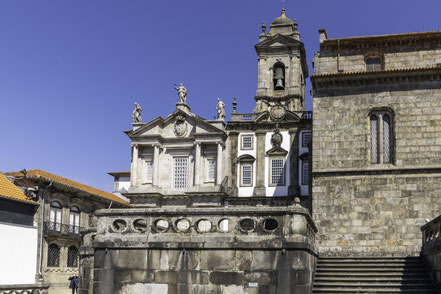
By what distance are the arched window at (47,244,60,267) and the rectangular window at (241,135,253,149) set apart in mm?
13843

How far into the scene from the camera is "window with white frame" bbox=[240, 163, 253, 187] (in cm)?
3581

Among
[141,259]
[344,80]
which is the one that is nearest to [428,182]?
[344,80]

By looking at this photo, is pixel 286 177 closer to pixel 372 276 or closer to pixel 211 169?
pixel 211 169

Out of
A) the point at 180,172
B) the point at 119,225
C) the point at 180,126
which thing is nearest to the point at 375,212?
the point at 119,225

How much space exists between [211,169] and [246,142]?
3048 mm

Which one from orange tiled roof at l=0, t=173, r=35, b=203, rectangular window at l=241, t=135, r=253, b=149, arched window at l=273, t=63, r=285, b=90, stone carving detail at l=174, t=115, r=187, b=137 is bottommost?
orange tiled roof at l=0, t=173, r=35, b=203

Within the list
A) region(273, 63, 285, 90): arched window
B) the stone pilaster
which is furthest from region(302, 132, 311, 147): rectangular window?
region(273, 63, 285, 90): arched window

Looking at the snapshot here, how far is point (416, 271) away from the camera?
1539cm

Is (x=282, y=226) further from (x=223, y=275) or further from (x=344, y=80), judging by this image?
(x=344, y=80)

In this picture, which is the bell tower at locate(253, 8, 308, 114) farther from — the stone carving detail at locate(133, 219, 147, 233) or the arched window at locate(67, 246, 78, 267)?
the stone carving detail at locate(133, 219, 147, 233)

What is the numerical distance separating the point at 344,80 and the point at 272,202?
1417cm

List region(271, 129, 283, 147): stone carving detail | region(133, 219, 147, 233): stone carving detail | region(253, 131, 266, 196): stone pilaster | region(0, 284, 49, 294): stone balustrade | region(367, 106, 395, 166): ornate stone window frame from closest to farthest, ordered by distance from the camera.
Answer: region(133, 219, 147, 233): stone carving detail → region(0, 284, 49, 294): stone balustrade → region(367, 106, 395, 166): ornate stone window frame → region(253, 131, 266, 196): stone pilaster → region(271, 129, 283, 147): stone carving detail

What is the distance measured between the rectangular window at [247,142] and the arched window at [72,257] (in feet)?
44.3

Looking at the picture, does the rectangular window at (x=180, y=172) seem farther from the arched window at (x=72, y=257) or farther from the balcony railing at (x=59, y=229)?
the arched window at (x=72, y=257)
